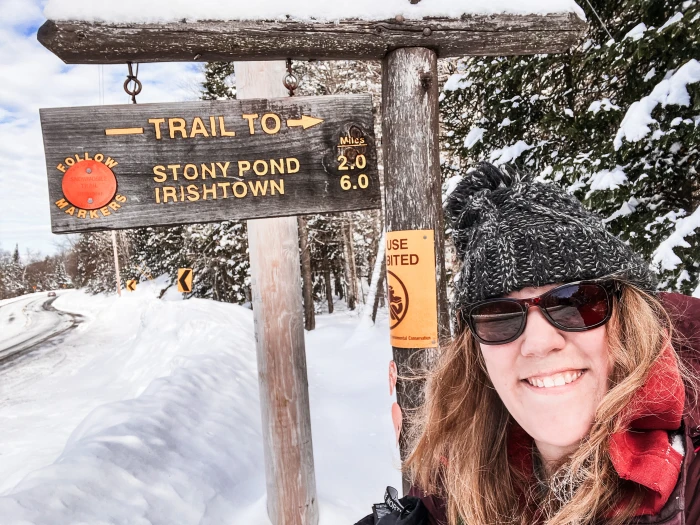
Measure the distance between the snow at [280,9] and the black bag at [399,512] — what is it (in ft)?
6.87

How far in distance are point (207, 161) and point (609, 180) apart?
390 cm

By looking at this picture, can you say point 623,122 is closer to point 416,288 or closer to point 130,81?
point 416,288

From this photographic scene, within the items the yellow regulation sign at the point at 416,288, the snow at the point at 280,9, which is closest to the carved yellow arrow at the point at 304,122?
the snow at the point at 280,9

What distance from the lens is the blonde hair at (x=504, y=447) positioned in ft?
3.38

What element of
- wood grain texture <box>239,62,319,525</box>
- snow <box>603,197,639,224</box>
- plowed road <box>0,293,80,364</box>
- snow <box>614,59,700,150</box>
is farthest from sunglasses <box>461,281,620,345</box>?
plowed road <box>0,293,80,364</box>

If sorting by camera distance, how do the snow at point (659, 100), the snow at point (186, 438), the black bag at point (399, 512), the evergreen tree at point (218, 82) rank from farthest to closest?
the evergreen tree at point (218, 82)
the snow at point (659, 100)
the snow at point (186, 438)
the black bag at point (399, 512)

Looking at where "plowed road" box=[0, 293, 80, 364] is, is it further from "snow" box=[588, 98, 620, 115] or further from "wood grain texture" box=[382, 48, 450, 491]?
"snow" box=[588, 98, 620, 115]

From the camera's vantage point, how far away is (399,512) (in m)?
1.35

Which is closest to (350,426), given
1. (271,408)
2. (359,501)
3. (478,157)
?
(359,501)

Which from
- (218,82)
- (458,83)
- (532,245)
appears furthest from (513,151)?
(218,82)

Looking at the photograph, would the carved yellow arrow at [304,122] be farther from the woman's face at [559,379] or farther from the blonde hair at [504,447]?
the woman's face at [559,379]

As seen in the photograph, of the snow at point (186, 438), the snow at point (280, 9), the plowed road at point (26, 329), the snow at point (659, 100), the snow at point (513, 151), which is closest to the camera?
the snow at point (280, 9)

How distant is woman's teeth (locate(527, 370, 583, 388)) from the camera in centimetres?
114

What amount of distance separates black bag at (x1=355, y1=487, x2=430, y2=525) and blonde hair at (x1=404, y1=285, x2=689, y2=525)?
0.08 meters
